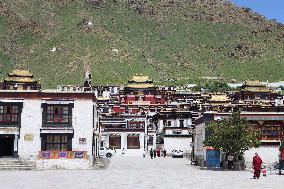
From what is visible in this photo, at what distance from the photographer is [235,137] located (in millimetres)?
40125

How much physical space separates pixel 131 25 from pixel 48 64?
43.1 meters

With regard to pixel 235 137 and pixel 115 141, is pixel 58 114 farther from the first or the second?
pixel 115 141

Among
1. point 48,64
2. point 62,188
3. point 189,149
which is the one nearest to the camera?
point 62,188

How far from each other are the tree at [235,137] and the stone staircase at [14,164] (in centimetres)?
1297

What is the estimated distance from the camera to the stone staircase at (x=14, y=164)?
3950 cm

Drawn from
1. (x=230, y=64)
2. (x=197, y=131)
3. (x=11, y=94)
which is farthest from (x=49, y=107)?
(x=230, y=64)

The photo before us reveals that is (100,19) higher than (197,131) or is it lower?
higher

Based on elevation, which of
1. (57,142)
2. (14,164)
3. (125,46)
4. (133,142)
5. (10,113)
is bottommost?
(14,164)

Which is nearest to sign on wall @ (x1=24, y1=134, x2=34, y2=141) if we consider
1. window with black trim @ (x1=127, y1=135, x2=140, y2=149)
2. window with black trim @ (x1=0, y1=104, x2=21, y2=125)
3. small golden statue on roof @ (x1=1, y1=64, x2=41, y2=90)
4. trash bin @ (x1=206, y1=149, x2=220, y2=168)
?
window with black trim @ (x1=0, y1=104, x2=21, y2=125)

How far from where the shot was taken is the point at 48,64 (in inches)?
6127

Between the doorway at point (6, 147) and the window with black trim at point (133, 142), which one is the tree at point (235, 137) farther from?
the window with black trim at point (133, 142)

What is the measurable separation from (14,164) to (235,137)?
15.4 m

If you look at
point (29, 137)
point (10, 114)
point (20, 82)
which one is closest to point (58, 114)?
point (29, 137)

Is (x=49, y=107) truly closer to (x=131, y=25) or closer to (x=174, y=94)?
(x=174, y=94)
